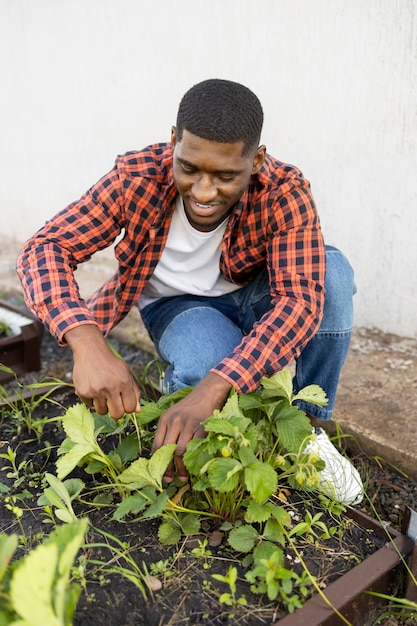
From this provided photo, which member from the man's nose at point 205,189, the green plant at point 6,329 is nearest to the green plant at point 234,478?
the man's nose at point 205,189

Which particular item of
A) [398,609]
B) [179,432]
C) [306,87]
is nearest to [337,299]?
[179,432]

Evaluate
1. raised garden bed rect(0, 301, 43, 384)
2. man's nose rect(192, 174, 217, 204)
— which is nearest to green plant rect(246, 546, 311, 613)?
man's nose rect(192, 174, 217, 204)

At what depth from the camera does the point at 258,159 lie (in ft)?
6.47

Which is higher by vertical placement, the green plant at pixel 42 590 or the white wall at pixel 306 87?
the white wall at pixel 306 87

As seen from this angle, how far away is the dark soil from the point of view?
1434mm

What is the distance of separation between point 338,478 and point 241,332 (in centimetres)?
61

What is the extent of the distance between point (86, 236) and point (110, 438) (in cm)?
62

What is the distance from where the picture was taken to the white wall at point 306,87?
8.84ft

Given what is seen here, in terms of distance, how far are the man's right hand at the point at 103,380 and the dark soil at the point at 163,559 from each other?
10.5 inches

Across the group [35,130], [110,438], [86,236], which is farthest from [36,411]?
[35,130]

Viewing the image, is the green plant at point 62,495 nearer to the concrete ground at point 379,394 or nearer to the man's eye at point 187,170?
A: the man's eye at point 187,170

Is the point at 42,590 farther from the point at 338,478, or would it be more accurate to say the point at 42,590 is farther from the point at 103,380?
the point at 338,478

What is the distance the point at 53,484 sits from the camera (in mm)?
1648

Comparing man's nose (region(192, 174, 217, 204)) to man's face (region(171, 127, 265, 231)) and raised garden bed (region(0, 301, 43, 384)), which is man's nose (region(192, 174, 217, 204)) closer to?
man's face (region(171, 127, 265, 231))
